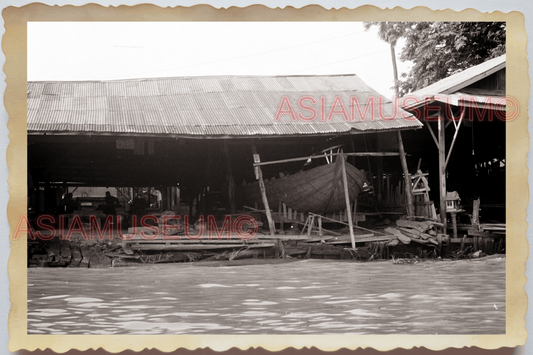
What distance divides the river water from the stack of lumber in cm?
129

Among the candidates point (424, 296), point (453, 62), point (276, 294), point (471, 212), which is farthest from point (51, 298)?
point (471, 212)

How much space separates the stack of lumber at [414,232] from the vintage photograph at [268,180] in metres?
0.03

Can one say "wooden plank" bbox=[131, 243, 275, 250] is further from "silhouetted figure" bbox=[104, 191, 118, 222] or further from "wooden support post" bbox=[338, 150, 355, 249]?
"wooden support post" bbox=[338, 150, 355, 249]

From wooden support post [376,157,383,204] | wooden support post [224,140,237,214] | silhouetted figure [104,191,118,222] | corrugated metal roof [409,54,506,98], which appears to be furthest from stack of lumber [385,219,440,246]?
silhouetted figure [104,191,118,222]

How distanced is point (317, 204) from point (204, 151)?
6.22 feet

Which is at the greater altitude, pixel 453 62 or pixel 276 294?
pixel 453 62

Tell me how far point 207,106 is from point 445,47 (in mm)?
3118

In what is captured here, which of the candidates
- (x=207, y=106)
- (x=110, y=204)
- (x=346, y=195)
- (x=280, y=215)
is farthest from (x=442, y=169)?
(x=110, y=204)

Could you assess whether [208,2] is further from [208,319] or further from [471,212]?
[471,212]

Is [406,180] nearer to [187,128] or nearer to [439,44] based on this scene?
[439,44]

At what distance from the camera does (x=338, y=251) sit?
22.5 feet

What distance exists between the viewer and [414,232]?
6.96 m

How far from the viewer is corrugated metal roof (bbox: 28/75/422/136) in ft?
18.3

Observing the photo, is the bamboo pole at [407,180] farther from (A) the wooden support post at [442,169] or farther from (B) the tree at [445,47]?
(B) the tree at [445,47]
